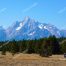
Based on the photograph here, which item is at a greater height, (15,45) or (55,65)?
(15,45)

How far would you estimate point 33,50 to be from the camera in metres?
150

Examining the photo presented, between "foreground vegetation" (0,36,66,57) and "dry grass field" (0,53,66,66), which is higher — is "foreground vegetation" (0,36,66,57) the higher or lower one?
the higher one

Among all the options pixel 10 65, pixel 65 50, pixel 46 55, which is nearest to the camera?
pixel 10 65

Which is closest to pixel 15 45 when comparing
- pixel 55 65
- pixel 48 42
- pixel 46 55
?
pixel 48 42

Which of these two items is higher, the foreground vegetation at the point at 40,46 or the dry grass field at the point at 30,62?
the foreground vegetation at the point at 40,46

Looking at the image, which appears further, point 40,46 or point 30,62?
point 40,46

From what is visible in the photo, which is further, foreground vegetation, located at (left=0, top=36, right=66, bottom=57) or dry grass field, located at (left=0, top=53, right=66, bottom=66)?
foreground vegetation, located at (left=0, top=36, right=66, bottom=57)

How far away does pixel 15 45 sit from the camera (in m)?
152

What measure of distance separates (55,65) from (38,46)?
280 ft

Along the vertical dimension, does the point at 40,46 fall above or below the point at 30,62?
above

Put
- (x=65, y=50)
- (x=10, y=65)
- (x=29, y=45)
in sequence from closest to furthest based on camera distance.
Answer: (x=10, y=65) → (x=65, y=50) → (x=29, y=45)

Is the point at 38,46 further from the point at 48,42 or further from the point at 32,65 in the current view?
the point at 32,65

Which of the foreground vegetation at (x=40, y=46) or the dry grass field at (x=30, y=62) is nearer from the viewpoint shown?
the dry grass field at (x=30, y=62)

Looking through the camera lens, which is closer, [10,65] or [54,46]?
[10,65]
